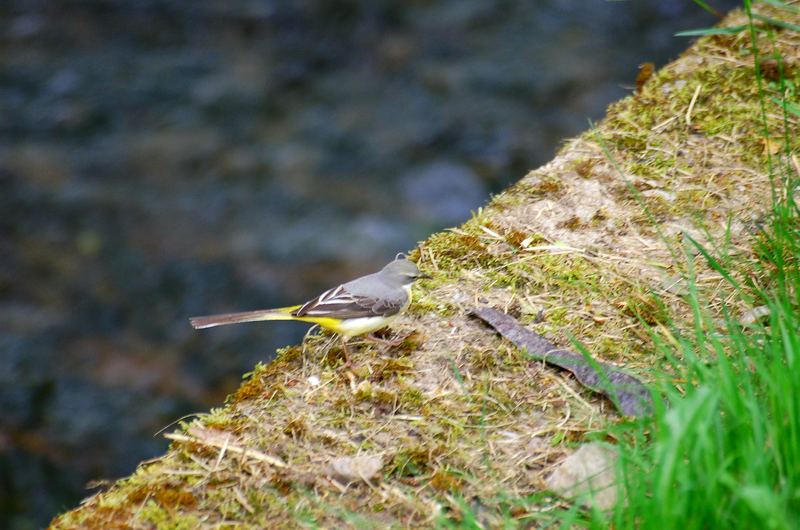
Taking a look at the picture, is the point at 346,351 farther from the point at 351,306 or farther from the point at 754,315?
the point at 754,315

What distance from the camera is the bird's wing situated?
402 centimetres

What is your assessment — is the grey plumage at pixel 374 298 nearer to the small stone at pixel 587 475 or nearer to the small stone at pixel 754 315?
the small stone at pixel 587 475

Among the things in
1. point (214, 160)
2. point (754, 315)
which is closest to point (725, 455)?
point (754, 315)

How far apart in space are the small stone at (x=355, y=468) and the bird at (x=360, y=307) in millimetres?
696

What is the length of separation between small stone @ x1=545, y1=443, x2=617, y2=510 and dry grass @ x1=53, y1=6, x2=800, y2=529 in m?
0.07

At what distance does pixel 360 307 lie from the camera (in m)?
4.09

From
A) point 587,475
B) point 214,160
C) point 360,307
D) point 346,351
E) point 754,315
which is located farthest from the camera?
point 214,160

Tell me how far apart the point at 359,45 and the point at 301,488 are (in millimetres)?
8668

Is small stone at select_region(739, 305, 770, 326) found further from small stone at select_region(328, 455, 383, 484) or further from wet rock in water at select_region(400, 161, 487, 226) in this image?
wet rock in water at select_region(400, 161, 487, 226)

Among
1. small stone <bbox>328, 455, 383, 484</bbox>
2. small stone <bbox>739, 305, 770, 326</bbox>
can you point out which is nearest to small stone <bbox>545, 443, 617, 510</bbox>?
small stone <bbox>328, 455, 383, 484</bbox>

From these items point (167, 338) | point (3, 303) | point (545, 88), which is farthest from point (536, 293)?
point (545, 88)

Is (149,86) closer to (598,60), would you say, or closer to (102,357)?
(102,357)

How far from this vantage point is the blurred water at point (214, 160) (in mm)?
8008

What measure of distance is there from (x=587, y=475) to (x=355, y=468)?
830 mm
